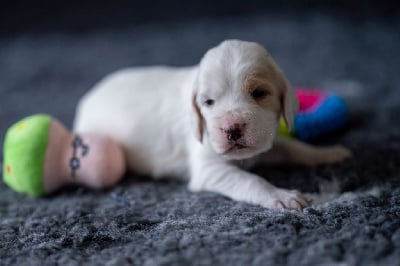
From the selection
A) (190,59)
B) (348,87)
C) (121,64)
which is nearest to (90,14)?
(121,64)

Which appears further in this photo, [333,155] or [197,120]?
[333,155]

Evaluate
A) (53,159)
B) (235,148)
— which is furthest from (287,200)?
(53,159)

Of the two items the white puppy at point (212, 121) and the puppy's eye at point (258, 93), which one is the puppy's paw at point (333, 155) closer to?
the white puppy at point (212, 121)

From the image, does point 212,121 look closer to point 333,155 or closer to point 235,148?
point 235,148

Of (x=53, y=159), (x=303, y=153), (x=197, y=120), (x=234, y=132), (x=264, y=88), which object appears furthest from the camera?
(x=303, y=153)

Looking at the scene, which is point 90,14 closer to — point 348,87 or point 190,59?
point 190,59

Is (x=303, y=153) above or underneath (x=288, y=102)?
underneath

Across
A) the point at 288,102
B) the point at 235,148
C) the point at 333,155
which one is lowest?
the point at 333,155

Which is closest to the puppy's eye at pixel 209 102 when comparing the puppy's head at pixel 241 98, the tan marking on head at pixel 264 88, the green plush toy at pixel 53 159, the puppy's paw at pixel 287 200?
the puppy's head at pixel 241 98
